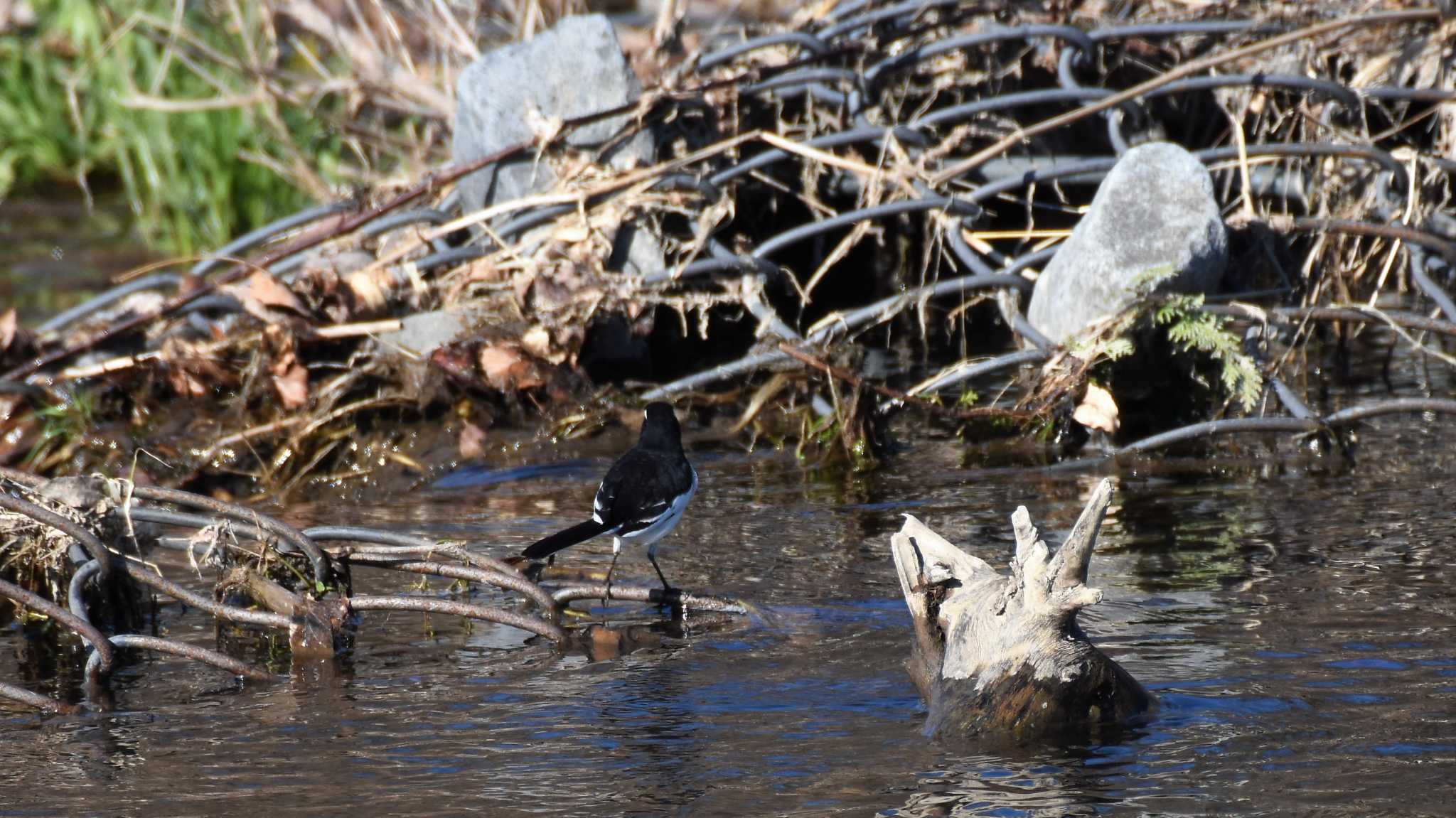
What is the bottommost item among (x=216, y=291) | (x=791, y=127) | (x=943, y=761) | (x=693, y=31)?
(x=943, y=761)

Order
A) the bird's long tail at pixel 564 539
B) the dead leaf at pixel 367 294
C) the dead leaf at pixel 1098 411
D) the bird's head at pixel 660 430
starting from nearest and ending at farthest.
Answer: the bird's long tail at pixel 564 539 < the bird's head at pixel 660 430 < the dead leaf at pixel 1098 411 < the dead leaf at pixel 367 294

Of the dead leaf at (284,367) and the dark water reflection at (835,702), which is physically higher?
the dead leaf at (284,367)

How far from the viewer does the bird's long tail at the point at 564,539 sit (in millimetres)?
4125

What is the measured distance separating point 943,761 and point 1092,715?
0.38 m

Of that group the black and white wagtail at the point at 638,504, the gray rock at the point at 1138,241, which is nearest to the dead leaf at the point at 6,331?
the black and white wagtail at the point at 638,504

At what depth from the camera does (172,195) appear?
950 cm

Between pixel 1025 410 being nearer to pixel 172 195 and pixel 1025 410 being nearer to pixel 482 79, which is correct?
pixel 482 79

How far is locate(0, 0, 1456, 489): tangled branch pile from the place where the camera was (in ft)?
20.1

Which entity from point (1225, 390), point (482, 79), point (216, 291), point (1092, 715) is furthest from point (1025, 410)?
point (216, 291)

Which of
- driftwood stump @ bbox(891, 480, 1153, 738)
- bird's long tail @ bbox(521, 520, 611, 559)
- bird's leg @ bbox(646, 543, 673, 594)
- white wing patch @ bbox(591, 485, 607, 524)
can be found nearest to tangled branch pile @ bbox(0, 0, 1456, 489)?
bird's leg @ bbox(646, 543, 673, 594)

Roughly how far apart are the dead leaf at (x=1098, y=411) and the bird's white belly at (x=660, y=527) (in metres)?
1.62

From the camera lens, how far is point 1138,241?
19.0 feet

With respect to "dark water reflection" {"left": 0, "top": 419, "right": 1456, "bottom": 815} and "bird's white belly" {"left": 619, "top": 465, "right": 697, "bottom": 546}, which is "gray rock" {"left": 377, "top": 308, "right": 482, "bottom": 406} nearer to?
"dark water reflection" {"left": 0, "top": 419, "right": 1456, "bottom": 815}

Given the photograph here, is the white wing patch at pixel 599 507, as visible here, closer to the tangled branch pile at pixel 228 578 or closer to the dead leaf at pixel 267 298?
the tangled branch pile at pixel 228 578
